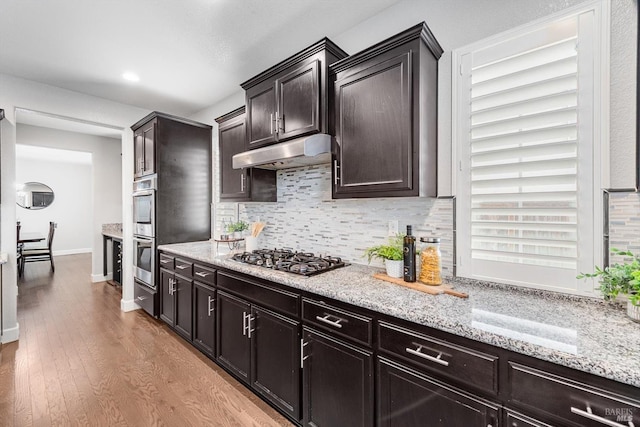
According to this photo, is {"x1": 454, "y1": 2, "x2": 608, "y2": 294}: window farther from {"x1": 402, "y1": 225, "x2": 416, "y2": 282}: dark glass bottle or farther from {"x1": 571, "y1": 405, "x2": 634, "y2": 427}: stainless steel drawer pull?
{"x1": 571, "y1": 405, "x2": 634, "y2": 427}: stainless steel drawer pull

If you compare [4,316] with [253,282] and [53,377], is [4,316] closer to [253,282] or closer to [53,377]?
[53,377]

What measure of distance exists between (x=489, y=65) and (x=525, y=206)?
2.66ft

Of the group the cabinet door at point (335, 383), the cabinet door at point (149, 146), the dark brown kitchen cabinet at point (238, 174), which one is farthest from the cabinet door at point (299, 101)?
the cabinet door at point (149, 146)

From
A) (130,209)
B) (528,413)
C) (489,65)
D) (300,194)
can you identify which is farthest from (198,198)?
(528,413)

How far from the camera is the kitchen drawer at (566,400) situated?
79 centimetres

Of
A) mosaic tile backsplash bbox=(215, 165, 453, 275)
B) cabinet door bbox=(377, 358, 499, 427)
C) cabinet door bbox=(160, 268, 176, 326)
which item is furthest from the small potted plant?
cabinet door bbox=(160, 268, 176, 326)

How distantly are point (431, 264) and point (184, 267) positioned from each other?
7.50 feet

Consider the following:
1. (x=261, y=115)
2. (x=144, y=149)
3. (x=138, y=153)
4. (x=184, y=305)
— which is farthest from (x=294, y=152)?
(x=138, y=153)

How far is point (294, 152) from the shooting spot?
1925mm

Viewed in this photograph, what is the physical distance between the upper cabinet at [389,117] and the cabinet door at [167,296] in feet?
7.23

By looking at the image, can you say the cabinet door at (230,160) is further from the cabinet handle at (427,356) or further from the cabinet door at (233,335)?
the cabinet handle at (427,356)

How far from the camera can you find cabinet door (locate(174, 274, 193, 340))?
105 inches

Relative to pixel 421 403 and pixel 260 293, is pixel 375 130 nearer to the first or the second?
pixel 260 293

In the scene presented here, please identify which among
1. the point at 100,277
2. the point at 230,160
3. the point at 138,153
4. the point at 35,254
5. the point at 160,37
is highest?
the point at 160,37
